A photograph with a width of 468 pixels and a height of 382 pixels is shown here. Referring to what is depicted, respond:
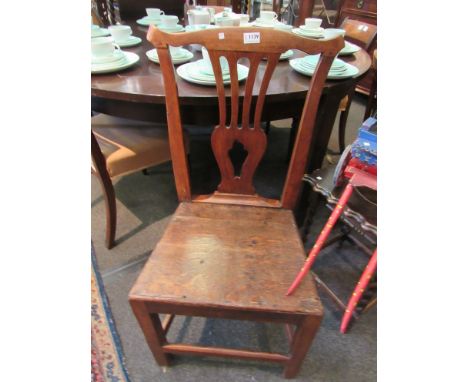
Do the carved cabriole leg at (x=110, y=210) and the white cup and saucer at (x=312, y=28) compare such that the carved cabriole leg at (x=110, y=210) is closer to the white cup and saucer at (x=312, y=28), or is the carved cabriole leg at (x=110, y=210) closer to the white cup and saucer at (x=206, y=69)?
the white cup and saucer at (x=206, y=69)

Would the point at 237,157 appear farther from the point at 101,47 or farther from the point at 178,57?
the point at 101,47

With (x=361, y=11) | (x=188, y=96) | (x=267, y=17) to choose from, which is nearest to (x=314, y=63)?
(x=188, y=96)

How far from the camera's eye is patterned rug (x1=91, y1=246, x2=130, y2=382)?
39.1 inches

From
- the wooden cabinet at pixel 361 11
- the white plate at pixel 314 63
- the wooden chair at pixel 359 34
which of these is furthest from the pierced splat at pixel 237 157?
the wooden cabinet at pixel 361 11

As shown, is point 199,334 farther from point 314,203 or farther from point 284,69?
point 284,69

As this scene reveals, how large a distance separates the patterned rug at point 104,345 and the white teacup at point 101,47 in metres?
0.93

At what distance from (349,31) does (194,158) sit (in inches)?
53.2

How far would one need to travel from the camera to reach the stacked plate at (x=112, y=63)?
101 cm

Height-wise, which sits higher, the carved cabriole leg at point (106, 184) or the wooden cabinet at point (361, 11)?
the wooden cabinet at point (361, 11)

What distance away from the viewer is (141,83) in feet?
3.22

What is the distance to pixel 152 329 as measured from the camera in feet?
2.72

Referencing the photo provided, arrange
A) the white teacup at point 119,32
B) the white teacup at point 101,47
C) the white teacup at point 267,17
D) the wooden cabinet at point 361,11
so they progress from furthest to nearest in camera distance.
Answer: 1. the wooden cabinet at point 361,11
2. the white teacup at point 267,17
3. the white teacup at point 119,32
4. the white teacup at point 101,47

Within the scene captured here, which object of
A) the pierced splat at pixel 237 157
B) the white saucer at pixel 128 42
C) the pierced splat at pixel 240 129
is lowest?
the pierced splat at pixel 237 157

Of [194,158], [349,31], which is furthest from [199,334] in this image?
[349,31]
